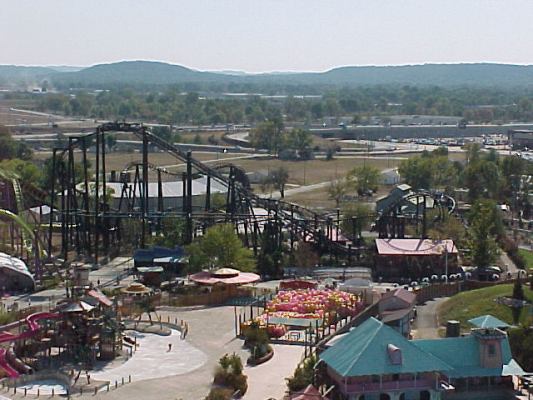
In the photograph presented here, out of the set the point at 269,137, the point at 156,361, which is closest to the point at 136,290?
the point at 156,361

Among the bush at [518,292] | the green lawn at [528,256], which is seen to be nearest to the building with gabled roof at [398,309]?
the bush at [518,292]

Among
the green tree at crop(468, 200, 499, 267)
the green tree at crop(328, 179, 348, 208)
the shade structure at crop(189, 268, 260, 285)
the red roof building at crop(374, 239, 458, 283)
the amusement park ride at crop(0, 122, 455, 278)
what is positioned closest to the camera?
the shade structure at crop(189, 268, 260, 285)

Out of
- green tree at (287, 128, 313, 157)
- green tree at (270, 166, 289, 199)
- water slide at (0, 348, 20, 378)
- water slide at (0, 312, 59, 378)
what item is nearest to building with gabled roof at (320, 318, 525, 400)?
water slide at (0, 348, 20, 378)

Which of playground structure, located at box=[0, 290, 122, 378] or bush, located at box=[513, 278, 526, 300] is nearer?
playground structure, located at box=[0, 290, 122, 378]

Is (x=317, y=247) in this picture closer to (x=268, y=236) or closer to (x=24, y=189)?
(x=268, y=236)

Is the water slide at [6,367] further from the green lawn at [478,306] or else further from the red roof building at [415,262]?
the red roof building at [415,262]

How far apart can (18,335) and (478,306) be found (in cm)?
2219

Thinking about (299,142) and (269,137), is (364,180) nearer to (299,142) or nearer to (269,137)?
(299,142)

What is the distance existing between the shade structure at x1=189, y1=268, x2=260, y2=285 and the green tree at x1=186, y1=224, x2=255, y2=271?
3.35 metres

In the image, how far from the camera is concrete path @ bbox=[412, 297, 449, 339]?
48281 mm

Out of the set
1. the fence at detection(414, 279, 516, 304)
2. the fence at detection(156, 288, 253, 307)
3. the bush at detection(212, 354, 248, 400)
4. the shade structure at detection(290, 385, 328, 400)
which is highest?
the shade structure at detection(290, 385, 328, 400)

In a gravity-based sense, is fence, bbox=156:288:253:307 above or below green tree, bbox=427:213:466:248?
below

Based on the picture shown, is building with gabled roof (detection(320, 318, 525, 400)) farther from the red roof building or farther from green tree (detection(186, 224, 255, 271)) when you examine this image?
the red roof building

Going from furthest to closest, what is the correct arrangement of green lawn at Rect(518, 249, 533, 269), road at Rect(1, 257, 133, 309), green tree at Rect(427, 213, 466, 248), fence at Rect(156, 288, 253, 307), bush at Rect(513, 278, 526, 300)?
green tree at Rect(427, 213, 466, 248), green lawn at Rect(518, 249, 533, 269), road at Rect(1, 257, 133, 309), fence at Rect(156, 288, 253, 307), bush at Rect(513, 278, 526, 300)
